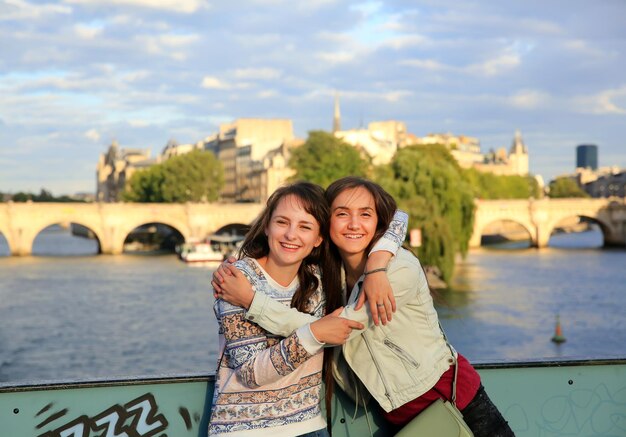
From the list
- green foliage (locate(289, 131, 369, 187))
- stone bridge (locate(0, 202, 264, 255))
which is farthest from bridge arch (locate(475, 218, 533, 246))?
stone bridge (locate(0, 202, 264, 255))

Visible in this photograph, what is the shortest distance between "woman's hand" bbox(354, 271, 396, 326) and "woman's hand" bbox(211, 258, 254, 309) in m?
0.31

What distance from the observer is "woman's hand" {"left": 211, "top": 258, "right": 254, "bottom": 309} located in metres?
2.63

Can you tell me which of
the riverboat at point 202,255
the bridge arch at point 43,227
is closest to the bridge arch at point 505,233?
the riverboat at point 202,255

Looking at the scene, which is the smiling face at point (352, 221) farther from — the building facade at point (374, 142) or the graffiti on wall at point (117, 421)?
the building facade at point (374, 142)

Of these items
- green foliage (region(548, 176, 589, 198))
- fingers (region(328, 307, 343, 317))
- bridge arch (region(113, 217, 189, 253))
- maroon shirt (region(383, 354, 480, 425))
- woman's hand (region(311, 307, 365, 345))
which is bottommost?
green foliage (region(548, 176, 589, 198))

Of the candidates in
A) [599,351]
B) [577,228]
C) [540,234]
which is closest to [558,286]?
[599,351]

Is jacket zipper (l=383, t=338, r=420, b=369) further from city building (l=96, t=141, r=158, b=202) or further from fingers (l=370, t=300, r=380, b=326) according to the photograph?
city building (l=96, t=141, r=158, b=202)

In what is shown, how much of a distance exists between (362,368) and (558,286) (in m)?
27.7

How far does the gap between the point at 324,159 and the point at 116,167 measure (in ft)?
209

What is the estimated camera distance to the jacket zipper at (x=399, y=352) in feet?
9.02

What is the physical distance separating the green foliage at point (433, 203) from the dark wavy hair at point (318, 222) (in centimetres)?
2385

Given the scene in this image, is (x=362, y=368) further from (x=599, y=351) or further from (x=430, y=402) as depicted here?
(x=599, y=351)

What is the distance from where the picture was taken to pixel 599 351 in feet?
57.9

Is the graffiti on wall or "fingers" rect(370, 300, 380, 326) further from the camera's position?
the graffiti on wall
